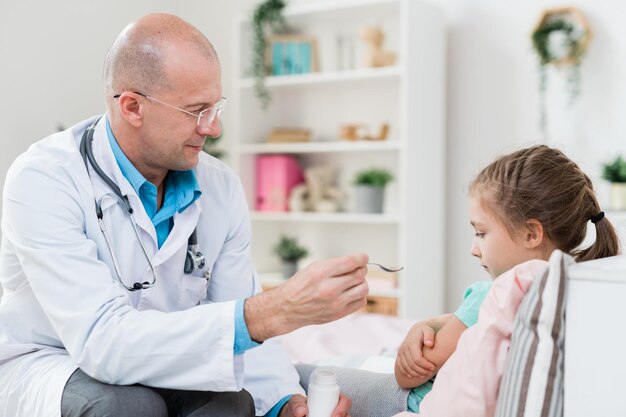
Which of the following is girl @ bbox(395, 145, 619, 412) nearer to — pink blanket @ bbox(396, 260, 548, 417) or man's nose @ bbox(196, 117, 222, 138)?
pink blanket @ bbox(396, 260, 548, 417)

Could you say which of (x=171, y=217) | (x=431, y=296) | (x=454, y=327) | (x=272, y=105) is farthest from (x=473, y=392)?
(x=272, y=105)

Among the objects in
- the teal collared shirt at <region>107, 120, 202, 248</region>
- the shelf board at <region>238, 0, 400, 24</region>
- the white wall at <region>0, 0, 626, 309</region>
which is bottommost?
the teal collared shirt at <region>107, 120, 202, 248</region>

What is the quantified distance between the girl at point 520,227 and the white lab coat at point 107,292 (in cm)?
32

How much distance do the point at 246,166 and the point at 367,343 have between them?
1.88 meters

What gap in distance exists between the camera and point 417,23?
3426mm

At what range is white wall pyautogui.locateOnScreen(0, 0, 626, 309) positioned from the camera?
3268 mm

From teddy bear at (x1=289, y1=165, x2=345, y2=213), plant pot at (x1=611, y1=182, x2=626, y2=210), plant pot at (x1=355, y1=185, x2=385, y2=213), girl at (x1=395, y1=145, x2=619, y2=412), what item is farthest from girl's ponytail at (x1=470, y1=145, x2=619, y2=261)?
teddy bear at (x1=289, y1=165, x2=345, y2=213)

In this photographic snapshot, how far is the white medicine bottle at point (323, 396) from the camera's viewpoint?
122cm

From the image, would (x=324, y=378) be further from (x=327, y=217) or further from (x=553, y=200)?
(x=327, y=217)

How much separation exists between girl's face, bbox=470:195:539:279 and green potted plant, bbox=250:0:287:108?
262 cm

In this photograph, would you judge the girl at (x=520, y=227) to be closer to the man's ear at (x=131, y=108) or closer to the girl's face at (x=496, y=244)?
the girl's face at (x=496, y=244)

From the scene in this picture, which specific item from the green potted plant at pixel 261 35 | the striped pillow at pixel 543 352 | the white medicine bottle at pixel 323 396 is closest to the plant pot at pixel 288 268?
the green potted plant at pixel 261 35

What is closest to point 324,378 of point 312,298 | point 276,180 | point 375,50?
point 312,298

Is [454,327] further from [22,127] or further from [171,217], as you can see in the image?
[22,127]
